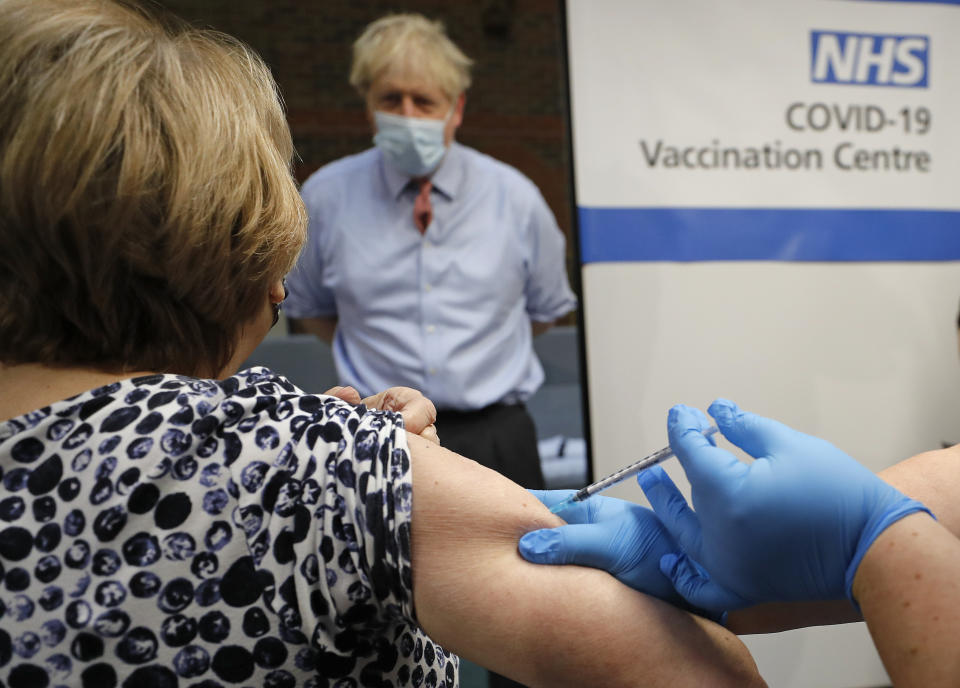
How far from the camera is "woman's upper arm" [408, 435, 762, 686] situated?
27.8 inches

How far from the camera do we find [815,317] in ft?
8.21

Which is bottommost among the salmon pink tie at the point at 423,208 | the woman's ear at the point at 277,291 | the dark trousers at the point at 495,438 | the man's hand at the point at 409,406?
the dark trousers at the point at 495,438

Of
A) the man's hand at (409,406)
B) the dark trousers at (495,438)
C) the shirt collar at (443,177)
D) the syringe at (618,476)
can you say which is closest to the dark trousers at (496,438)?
the dark trousers at (495,438)

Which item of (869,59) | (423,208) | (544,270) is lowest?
(544,270)

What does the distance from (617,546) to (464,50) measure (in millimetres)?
7517

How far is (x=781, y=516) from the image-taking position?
0.71m

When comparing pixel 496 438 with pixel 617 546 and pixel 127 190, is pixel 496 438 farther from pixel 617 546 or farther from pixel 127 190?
pixel 127 190

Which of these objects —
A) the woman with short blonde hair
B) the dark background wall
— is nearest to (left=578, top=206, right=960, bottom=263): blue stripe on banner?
the woman with short blonde hair

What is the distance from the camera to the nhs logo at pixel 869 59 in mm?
2432

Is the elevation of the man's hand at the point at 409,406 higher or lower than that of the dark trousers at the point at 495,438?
higher

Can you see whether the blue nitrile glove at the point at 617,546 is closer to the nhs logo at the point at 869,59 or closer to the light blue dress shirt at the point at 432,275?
the light blue dress shirt at the point at 432,275

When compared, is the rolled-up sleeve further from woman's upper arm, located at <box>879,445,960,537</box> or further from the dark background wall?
the dark background wall

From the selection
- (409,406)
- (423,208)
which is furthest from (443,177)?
(409,406)

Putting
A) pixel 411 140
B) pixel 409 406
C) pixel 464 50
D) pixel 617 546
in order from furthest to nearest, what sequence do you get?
1. pixel 464 50
2. pixel 411 140
3. pixel 409 406
4. pixel 617 546
